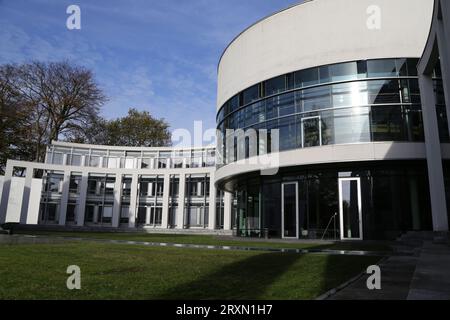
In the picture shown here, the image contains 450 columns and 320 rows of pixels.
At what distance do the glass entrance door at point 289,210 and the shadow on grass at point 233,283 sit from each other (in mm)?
13218

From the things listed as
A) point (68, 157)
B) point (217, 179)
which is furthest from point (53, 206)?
point (217, 179)

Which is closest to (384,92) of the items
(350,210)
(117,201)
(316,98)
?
(316,98)

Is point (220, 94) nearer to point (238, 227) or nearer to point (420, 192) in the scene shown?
point (238, 227)

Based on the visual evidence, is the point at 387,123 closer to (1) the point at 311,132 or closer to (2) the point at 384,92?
(2) the point at 384,92

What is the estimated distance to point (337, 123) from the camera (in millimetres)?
20969

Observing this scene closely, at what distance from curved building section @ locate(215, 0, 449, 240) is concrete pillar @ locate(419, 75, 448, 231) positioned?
5.58ft

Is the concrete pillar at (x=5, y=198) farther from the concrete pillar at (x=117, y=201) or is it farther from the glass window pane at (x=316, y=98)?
the glass window pane at (x=316, y=98)

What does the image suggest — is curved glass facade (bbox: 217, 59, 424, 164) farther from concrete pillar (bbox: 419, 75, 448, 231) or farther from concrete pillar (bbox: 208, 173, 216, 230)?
concrete pillar (bbox: 208, 173, 216, 230)

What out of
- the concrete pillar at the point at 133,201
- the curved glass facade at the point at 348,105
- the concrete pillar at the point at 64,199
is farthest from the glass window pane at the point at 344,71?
the concrete pillar at the point at 64,199

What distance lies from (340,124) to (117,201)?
33.1m

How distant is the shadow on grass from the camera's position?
572cm

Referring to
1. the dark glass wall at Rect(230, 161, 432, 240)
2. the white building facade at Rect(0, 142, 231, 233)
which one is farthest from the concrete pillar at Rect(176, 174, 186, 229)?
the dark glass wall at Rect(230, 161, 432, 240)

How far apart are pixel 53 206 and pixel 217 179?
2667 cm

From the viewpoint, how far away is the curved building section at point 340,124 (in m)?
19.9
